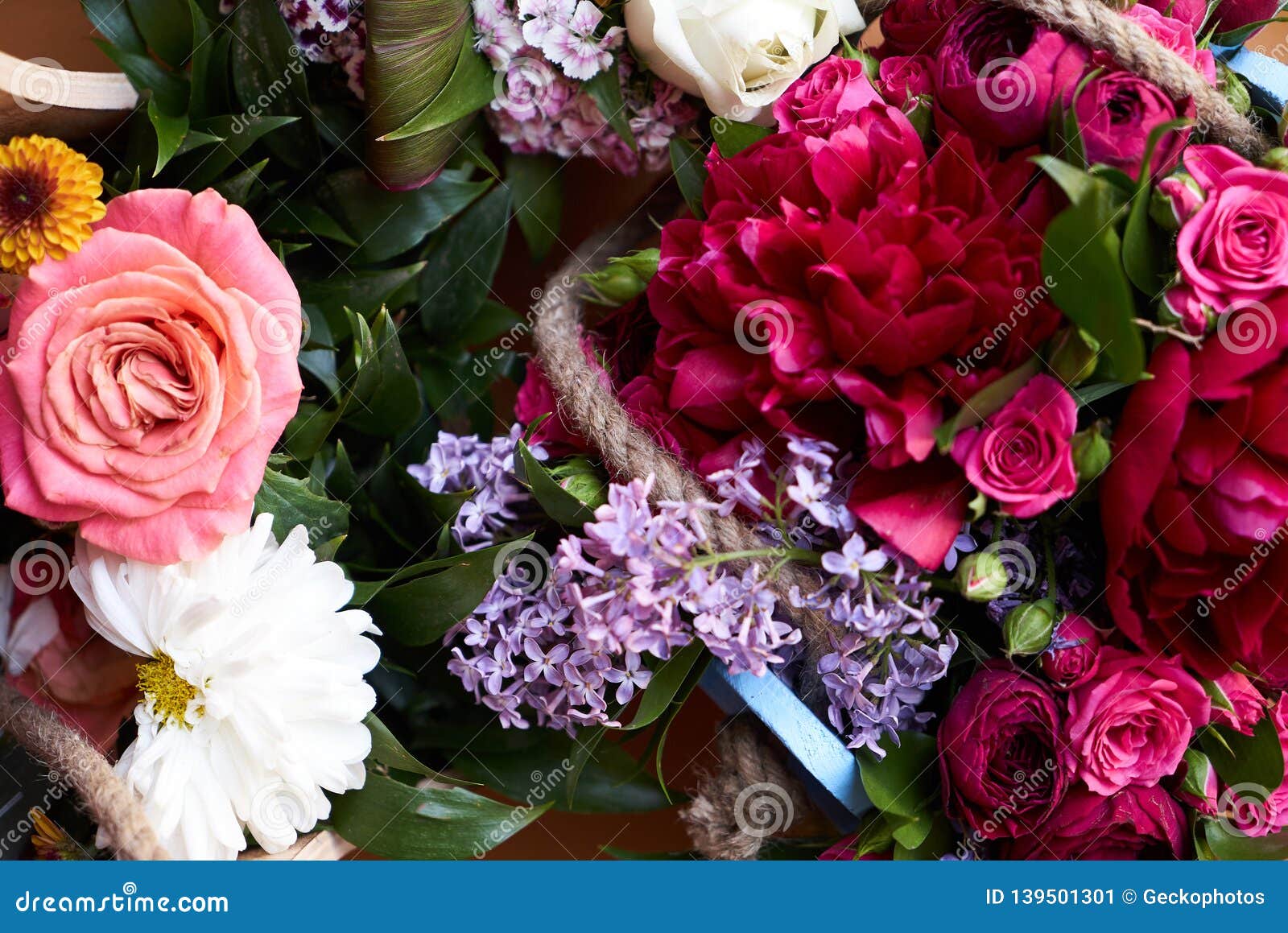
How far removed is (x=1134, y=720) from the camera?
530 millimetres

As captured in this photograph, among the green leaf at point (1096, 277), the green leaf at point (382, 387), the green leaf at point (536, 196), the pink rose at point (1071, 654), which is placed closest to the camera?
the green leaf at point (1096, 277)

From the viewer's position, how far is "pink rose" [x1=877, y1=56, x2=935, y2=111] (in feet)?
1.88

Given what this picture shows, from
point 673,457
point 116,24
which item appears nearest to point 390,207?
point 116,24

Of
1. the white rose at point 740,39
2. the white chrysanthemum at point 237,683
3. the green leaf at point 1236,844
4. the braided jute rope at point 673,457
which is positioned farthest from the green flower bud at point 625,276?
the green leaf at point 1236,844

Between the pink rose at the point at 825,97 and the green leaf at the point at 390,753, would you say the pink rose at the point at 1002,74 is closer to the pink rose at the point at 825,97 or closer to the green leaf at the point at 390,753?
the pink rose at the point at 825,97

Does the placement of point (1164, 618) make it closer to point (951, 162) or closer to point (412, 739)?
point (951, 162)

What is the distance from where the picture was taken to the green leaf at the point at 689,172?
0.66m

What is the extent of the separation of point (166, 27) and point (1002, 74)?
535mm

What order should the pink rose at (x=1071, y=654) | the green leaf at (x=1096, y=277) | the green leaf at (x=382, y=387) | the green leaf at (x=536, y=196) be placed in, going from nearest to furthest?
the green leaf at (x=1096, y=277)
the pink rose at (x=1071, y=654)
the green leaf at (x=382, y=387)
the green leaf at (x=536, y=196)

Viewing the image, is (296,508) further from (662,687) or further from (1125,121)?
(1125,121)

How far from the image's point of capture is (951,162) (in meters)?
0.52

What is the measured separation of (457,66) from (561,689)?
41cm

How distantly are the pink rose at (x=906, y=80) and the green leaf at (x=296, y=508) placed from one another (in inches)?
Result: 16.7

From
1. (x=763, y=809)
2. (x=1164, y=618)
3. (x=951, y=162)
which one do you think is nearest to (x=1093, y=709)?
(x=1164, y=618)
